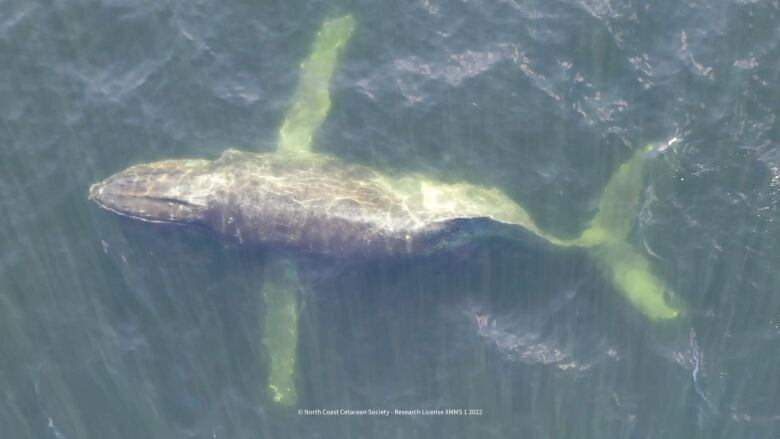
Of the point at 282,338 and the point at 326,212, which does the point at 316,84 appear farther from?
the point at 282,338

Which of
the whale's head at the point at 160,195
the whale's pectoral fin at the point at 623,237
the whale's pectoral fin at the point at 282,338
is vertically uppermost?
the whale's head at the point at 160,195

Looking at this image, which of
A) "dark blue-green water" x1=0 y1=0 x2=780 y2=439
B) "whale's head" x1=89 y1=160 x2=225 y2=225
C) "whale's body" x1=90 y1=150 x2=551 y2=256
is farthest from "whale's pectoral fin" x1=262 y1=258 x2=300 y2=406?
"whale's head" x1=89 y1=160 x2=225 y2=225

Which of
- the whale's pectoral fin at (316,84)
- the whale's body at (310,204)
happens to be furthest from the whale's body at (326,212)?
the whale's pectoral fin at (316,84)

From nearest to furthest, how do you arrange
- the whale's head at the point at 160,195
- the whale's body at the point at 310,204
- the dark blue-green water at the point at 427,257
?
the whale's body at the point at 310,204 → the dark blue-green water at the point at 427,257 → the whale's head at the point at 160,195

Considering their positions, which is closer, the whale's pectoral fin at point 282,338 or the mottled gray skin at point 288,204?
the mottled gray skin at point 288,204

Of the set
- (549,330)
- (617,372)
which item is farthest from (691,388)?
(549,330)

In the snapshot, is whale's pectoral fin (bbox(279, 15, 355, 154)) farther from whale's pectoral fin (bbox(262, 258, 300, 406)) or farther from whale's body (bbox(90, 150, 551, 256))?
whale's pectoral fin (bbox(262, 258, 300, 406))

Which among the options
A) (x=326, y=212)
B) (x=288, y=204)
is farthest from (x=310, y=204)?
(x=288, y=204)

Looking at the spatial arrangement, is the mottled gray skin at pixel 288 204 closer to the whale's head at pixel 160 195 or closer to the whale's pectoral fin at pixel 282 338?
the whale's head at pixel 160 195
